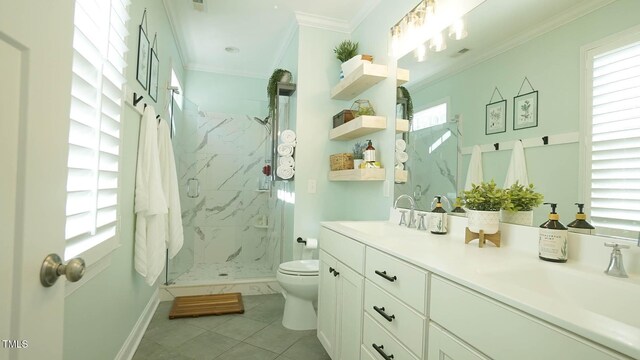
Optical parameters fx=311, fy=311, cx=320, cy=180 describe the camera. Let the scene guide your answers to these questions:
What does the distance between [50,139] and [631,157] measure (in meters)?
1.59

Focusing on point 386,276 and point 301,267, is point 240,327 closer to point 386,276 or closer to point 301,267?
point 301,267

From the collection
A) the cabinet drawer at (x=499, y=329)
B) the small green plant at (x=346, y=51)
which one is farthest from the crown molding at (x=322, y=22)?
the cabinet drawer at (x=499, y=329)

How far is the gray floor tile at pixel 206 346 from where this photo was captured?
207 cm

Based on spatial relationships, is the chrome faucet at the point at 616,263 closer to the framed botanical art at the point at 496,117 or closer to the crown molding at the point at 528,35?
the framed botanical art at the point at 496,117

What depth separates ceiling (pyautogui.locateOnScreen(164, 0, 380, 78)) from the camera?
2.70m

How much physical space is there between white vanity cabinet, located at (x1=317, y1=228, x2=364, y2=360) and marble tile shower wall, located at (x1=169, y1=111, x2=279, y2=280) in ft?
6.40

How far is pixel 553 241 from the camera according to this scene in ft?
3.63

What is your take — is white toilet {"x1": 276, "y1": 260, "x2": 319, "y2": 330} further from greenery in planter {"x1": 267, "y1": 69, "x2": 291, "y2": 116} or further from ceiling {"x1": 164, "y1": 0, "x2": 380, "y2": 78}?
ceiling {"x1": 164, "y1": 0, "x2": 380, "y2": 78}

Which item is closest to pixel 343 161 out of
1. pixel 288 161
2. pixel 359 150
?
pixel 359 150

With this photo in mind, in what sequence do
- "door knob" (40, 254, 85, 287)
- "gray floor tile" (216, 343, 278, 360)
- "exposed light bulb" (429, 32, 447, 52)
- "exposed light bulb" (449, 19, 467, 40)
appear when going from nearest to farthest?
"door knob" (40, 254, 85, 287) < "exposed light bulb" (449, 19, 467, 40) < "exposed light bulb" (429, 32, 447, 52) < "gray floor tile" (216, 343, 278, 360)

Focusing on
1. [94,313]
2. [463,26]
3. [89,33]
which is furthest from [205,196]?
[463,26]

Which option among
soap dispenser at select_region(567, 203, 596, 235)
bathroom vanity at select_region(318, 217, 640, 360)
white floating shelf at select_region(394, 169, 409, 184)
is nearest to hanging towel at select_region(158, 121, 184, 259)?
bathroom vanity at select_region(318, 217, 640, 360)

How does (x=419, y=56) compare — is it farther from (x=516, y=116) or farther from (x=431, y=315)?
(x=431, y=315)

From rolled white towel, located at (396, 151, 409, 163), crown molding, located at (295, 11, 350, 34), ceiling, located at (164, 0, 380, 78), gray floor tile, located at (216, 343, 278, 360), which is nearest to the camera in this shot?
gray floor tile, located at (216, 343, 278, 360)
